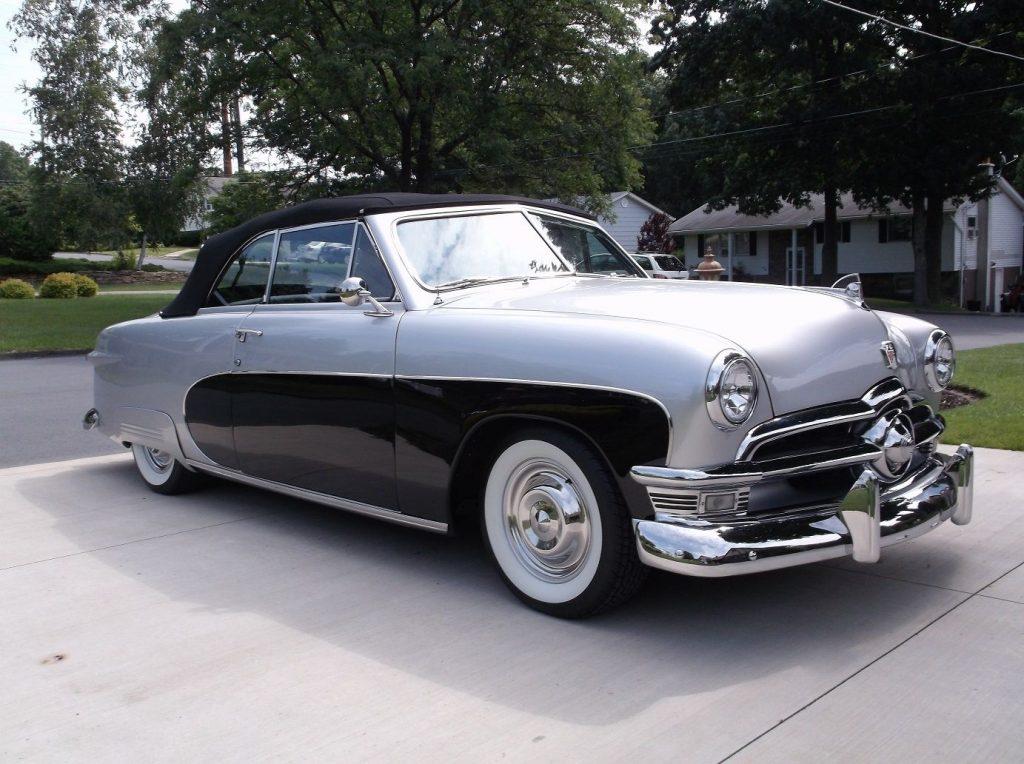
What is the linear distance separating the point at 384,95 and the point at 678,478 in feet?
67.1

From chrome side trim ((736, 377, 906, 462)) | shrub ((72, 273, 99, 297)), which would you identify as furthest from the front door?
chrome side trim ((736, 377, 906, 462))

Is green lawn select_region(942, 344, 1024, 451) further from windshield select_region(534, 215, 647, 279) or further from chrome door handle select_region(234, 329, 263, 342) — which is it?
chrome door handle select_region(234, 329, 263, 342)

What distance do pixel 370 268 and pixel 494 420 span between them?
44.0 inches

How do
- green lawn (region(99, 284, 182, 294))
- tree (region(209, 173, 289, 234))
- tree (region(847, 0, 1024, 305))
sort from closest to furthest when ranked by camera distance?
tree (region(209, 173, 289, 234)) → tree (region(847, 0, 1024, 305)) → green lawn (region(99, 284, 182, 294))

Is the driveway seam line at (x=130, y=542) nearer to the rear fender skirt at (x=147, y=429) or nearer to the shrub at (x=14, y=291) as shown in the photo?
the rear fender skirt at (x=147, y=429)

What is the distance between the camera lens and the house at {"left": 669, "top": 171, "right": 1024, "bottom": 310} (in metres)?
36.5

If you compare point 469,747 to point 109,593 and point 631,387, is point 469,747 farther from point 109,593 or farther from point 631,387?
point 109,593

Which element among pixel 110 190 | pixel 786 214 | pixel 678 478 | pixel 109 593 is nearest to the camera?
pixel 678 478

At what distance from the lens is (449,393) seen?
12.8 feet

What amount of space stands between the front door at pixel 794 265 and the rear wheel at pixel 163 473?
3905 cm

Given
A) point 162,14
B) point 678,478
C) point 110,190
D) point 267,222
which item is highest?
point 162,14

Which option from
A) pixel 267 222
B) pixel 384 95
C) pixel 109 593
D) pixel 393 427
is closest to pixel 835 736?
pixel 393 427

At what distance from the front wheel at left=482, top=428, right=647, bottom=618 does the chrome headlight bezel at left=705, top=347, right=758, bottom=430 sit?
0.47m

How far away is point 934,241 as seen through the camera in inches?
1281
